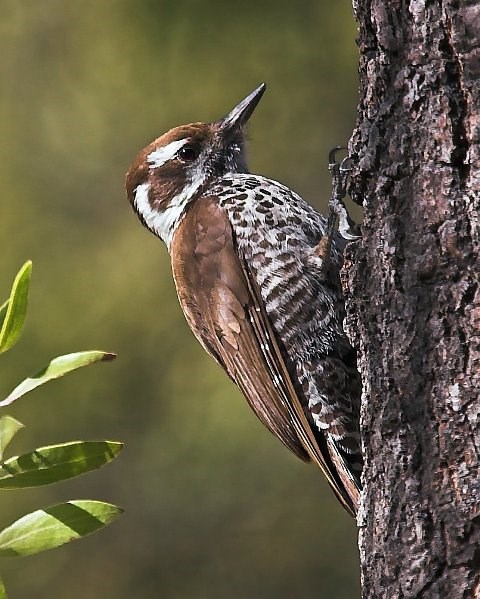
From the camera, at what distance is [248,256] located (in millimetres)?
3459

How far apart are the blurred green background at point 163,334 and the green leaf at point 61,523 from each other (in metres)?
4.79

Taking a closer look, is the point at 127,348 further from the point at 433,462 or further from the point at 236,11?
the point at 433,462

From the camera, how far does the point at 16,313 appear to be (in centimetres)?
178

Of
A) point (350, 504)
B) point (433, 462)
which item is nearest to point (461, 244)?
point (433, 462)

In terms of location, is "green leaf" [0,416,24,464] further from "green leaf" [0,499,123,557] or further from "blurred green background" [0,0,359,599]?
"blurred green background" [0,0,359,599]

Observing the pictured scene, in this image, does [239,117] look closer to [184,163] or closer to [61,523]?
[184,163]

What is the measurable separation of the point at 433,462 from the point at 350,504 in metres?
1.08

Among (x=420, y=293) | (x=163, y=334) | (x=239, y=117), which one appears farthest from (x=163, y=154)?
(x=163, y=334)

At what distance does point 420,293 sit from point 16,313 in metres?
0.89

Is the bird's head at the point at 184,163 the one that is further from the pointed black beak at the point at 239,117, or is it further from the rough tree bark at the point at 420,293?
the rough tree bark at the point at 420,293

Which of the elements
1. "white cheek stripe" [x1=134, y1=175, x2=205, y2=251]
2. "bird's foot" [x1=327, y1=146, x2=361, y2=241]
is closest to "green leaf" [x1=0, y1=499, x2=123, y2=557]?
"bird's foot" [x1=327, y1=146, x2=361, y2=241]

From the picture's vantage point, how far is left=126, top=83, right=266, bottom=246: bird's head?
4.05 metres

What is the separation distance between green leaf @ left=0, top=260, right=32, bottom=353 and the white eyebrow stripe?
233cm

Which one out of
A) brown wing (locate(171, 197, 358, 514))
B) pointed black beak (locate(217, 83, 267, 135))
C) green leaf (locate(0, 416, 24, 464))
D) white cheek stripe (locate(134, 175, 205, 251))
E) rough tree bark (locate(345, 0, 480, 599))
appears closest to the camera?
green leaf (locate(0, 416, 24, 464))
